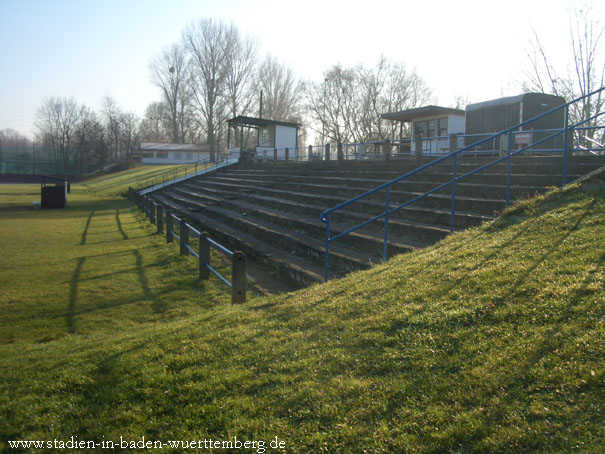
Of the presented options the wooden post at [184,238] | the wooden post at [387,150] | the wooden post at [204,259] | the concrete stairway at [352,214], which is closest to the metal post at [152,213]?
the concrete stairway at [352,214]

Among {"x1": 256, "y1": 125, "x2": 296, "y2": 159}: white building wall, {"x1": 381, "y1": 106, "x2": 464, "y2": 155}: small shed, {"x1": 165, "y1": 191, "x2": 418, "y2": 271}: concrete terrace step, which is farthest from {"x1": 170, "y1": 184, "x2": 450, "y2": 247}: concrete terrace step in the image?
{"x1": 256, "y1": 125, "x2": 296, "y2": 159}: white building wall

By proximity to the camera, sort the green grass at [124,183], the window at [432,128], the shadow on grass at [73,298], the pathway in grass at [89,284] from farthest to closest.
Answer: the green grass at [124,183]
the window at [432,128]
the pathway in grass at [89,284]
the shadow on grass at [73,298]

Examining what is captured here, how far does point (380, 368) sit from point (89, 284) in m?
7.07

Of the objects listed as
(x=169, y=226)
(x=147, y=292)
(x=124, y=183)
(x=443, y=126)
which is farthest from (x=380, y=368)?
(x=124, y=183)

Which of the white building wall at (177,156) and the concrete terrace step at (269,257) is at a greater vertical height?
the white building wall at (177,156)

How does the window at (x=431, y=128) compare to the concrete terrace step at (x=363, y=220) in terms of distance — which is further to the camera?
the window at (x=431, y=128)

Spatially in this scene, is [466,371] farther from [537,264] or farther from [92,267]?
[92,267]

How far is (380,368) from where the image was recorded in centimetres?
345

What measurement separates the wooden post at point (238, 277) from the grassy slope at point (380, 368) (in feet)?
3.68

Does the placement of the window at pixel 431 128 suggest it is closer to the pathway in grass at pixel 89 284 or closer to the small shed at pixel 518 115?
the small shed at pixel 518 115

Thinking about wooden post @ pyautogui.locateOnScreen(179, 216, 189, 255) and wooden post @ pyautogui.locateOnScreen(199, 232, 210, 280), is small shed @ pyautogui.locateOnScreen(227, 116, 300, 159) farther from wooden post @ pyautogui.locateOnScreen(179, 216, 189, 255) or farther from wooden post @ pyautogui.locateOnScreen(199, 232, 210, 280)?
wooden post @ pyautogui.locateOnScreen(199, 232, 210, 280)

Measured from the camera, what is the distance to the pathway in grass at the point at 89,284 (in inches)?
267

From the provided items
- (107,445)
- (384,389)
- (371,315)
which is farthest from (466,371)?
(107,445)

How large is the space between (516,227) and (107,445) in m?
5.52
